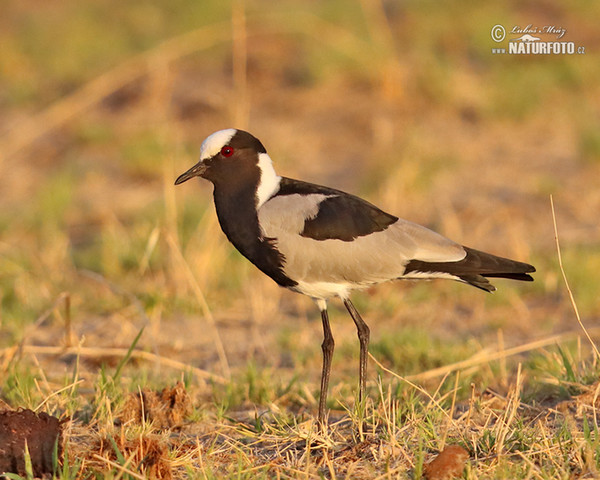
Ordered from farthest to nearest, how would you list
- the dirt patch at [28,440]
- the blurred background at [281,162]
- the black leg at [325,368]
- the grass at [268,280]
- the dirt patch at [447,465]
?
the blurred background at [281,162], the black leg at [325,368], the grass at [268,280], the dirt patch at [28,440], the dirt patch at [447,465]

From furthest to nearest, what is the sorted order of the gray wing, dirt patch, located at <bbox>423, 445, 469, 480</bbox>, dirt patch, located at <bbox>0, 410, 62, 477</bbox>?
the gray wing
dirt patch, located at <bbox>0, 410, 62, 477</bbox>
dirt patch, located at <bbox>423, 445, 469, 480</bbox>

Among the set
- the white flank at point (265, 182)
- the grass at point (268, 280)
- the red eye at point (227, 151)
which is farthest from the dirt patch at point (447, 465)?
the red eye at point (227, 151)

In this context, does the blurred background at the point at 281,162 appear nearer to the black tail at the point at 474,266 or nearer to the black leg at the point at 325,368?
the black leg at the point at 325,368

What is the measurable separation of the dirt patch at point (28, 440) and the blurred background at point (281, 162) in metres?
0.75

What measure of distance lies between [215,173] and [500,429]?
1555 millimetres

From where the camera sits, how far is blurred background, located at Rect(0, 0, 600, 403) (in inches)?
216

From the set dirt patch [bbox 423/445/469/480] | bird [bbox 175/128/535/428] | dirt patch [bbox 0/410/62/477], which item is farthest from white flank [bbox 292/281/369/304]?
dirt patch [bbox 0/410/62/477]

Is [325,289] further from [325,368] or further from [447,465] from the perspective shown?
[447,465]

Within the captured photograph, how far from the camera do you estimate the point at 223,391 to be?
14.2 feet

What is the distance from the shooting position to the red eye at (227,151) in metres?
3.89

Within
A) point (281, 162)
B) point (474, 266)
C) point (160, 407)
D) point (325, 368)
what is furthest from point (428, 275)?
point (281, 162)

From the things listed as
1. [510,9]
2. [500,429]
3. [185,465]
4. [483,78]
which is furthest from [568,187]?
[185,465]

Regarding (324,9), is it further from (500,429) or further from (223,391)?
(500,429)

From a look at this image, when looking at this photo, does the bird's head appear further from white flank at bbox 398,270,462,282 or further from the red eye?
white flank at bbox 398,270,462,282
